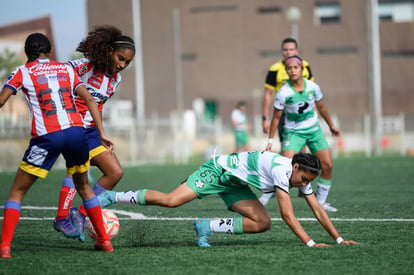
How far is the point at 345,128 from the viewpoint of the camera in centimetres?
4075

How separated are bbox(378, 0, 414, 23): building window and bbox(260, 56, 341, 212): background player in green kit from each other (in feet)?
149

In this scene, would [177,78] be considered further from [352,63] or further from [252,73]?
[352,63]

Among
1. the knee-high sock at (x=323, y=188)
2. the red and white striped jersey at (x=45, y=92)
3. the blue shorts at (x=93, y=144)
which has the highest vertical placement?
the red and white striped jersey at (x=45, y=92)

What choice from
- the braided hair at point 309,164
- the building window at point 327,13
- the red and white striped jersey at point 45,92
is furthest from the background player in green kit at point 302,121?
the building window at point 327,13

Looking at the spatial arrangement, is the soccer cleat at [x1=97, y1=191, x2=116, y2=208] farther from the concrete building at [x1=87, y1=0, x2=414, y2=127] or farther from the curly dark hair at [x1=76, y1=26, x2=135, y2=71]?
the concrete building at [x1=87, y1=0, x2=414, y2=127]

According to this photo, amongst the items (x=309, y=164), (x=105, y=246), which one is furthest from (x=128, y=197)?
(x=309, y=164)

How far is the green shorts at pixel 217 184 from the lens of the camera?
6176 millimetres

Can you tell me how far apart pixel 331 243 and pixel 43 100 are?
3.01m

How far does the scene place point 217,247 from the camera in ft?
20.1

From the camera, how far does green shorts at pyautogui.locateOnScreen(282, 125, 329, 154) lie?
915 cm

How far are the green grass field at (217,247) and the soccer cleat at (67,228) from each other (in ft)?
0.37

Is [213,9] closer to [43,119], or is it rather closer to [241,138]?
[241,138]

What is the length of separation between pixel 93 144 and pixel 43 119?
126cm

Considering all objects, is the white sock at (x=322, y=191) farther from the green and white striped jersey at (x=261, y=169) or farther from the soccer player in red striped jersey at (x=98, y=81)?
the soccer player in red striped jersey at (x=98, y=81)
